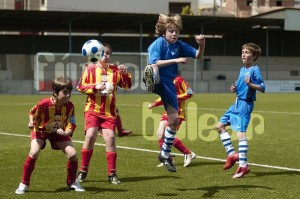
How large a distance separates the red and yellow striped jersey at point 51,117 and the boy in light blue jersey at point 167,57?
3.62 ft

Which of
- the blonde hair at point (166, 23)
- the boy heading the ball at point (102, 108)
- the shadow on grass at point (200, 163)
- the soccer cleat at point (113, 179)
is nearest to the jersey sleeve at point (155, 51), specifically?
the blonde hair at point (166, 23)

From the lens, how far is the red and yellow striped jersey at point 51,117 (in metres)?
7.84

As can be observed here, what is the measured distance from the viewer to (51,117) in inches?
311

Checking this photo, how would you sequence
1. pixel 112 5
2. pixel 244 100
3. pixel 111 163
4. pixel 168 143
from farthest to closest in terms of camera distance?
1. pixel 112 5
2. pixel 244 100
3. pixel 168 143
4. pixel 111 163

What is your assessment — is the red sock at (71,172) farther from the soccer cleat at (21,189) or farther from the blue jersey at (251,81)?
the blue jersey at (251,81)

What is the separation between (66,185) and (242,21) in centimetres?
4638

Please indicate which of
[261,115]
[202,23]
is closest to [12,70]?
[202,23]

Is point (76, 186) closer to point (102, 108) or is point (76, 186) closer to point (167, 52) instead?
point (102, 108)

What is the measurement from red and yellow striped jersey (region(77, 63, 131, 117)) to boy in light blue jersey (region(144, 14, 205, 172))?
0.54 meters

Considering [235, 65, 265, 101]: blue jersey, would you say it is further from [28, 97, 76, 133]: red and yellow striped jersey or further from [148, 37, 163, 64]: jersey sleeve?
[28, 97, 76, 133]: red and yellow striped jersey

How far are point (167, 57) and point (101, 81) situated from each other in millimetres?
955

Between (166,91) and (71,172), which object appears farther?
(166,91)

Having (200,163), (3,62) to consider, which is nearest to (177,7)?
(3,62)

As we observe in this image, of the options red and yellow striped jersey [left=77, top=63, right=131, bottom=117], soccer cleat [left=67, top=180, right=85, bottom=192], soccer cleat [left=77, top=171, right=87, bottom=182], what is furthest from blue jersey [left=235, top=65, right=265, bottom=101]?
soccer cleat [left=67, top=180, right=85, bottom=192]
